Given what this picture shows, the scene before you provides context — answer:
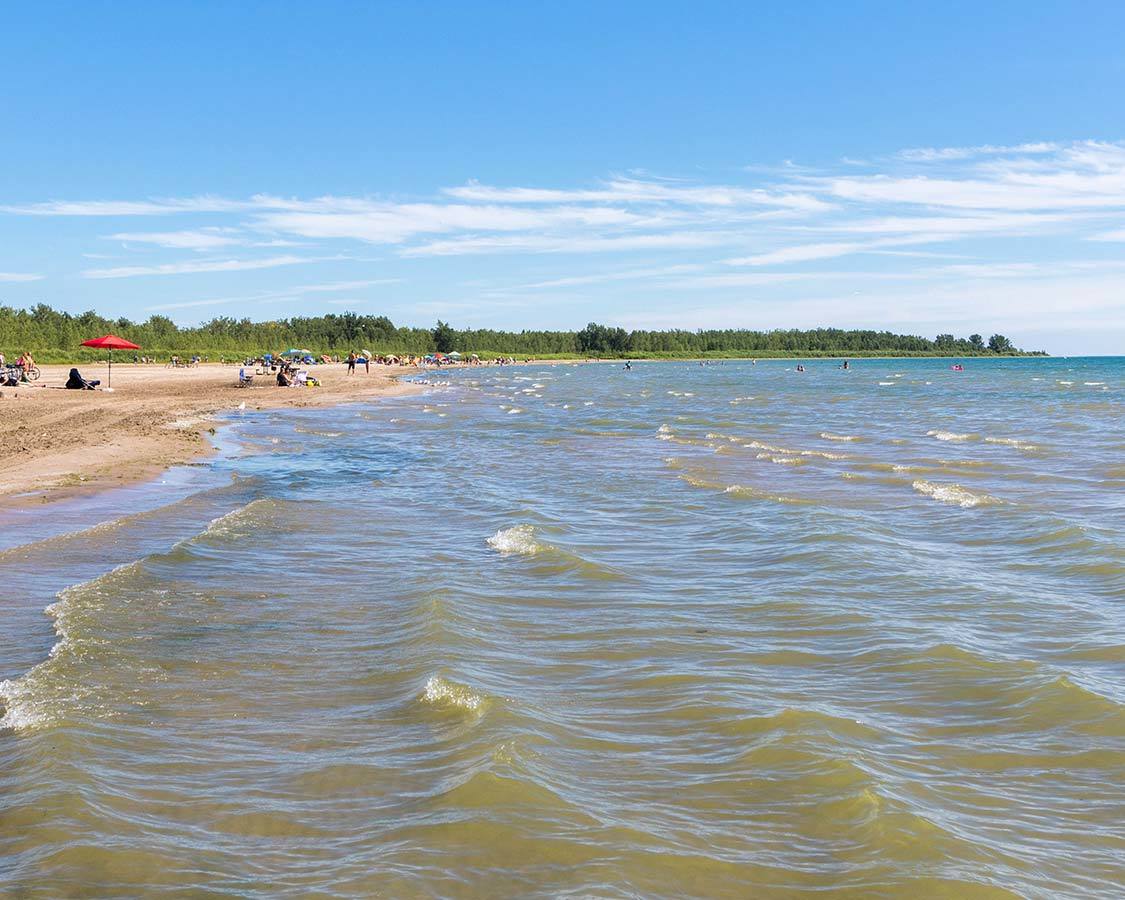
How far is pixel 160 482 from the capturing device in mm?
18328

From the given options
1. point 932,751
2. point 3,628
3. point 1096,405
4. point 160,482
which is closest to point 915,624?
point 932,751

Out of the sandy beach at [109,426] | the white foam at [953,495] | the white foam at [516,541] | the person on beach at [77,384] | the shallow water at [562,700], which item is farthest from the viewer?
the person on beach at [77,384]

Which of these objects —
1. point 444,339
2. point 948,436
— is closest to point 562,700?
point 948,436

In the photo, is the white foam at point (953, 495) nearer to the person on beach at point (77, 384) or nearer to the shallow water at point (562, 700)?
the shallow water at point (562, 700)

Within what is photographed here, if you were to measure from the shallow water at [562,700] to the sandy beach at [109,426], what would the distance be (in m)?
3.01

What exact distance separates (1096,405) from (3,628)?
55.0 m

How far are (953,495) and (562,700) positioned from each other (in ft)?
40.7

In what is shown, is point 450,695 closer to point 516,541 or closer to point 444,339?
point 516,541

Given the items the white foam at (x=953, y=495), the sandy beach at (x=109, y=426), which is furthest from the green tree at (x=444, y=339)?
the white foam at (x=953, y=495)

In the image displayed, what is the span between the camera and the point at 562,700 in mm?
7074

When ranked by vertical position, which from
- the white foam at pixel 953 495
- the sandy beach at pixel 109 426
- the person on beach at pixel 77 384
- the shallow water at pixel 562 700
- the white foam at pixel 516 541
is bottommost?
the shallow water at pixel 562 700

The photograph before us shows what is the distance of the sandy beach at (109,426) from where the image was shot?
18359 mm

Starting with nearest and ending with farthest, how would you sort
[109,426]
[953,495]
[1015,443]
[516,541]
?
[516,541] → [953,495] → [1015,443] → [109,426]

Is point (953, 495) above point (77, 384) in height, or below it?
below
